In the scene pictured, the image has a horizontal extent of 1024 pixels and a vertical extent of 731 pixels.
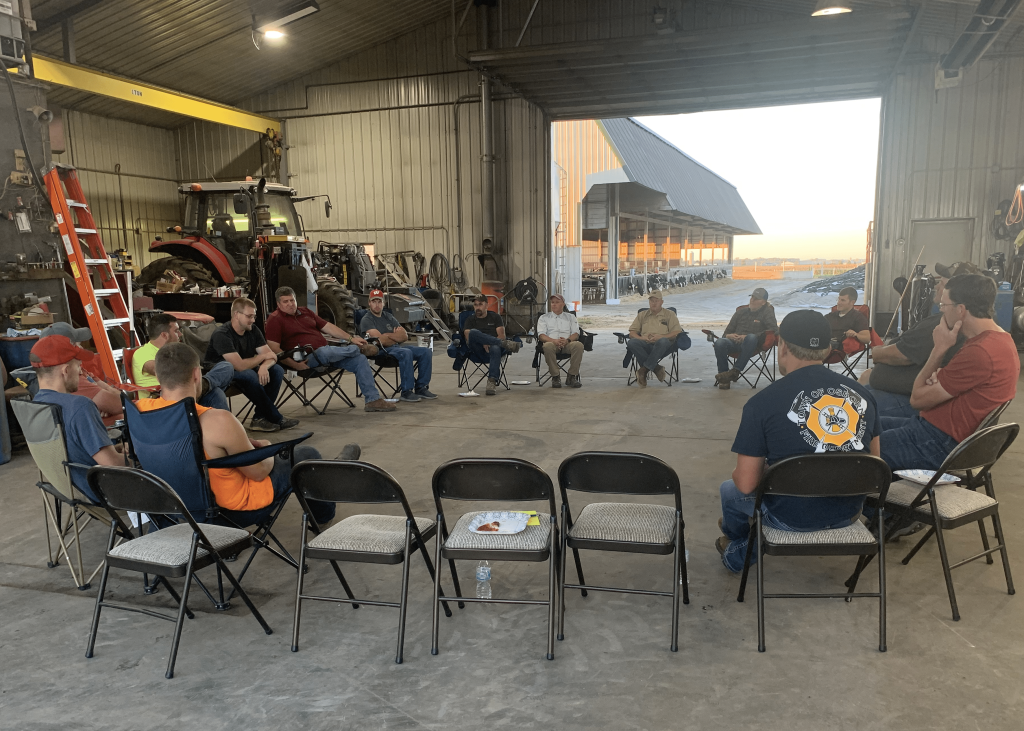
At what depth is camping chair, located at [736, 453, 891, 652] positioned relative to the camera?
88.9 inches

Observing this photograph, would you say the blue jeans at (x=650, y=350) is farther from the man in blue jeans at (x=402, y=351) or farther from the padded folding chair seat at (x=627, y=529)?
the padded folding chair seat at (x=627, y=529)

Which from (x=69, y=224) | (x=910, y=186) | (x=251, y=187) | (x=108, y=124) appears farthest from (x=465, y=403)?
(x=108, y=124)

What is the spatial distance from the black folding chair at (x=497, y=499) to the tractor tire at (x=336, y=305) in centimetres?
743

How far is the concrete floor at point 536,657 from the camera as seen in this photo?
1995mm

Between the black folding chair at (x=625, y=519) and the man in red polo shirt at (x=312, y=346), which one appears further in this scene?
the man in red polo shirt at (x=312, y=346)

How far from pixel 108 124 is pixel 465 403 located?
11.6 m

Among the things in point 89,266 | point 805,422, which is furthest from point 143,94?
point 805,422

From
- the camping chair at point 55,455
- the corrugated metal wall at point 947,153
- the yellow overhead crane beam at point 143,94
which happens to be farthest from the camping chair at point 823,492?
the corrugated metal wall at point 947,153

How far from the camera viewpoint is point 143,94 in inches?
429

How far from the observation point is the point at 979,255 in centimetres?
1060

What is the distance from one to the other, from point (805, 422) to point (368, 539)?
1.56 meters

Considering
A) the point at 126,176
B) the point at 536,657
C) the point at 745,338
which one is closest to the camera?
the point at 536,657

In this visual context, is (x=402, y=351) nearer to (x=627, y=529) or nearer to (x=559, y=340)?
(x=559, y=340)

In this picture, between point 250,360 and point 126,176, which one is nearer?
point 250,360
